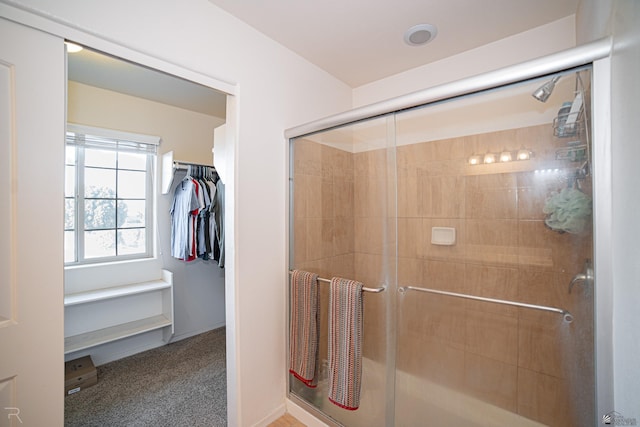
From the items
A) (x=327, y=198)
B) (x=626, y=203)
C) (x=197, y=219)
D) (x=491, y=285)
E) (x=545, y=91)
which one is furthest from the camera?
(x=197, y=219)

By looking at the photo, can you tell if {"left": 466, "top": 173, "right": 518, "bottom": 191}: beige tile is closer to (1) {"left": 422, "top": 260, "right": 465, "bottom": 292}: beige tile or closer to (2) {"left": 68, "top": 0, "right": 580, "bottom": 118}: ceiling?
(1) {"left": 422, "top": 260, "right": 465, "bottom": 292}: beige tile

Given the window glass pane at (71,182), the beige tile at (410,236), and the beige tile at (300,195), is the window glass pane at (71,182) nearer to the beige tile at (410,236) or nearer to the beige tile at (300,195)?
the beige tile at (300,195)

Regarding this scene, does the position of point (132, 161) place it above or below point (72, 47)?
below

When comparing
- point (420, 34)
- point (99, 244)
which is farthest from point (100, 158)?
point (420, 34)

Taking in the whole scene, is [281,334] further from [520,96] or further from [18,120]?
[520,96]

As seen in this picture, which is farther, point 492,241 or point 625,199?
point 492,241

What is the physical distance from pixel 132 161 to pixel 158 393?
212cm

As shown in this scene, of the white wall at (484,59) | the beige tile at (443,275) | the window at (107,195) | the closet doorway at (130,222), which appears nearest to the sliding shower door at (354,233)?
the beige tile at (443,275)

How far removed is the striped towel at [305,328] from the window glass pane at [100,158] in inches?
88.0

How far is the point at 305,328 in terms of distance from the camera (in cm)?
162

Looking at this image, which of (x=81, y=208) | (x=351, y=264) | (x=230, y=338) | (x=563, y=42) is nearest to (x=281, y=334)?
(x=230, y=338)

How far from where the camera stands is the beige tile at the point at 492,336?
1.35 m

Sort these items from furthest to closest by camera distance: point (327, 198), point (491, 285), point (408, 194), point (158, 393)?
point (158, 393), point (327, 198), point (408, 194), point (491, 285)

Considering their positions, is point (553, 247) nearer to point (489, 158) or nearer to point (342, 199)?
point (489, 158)
